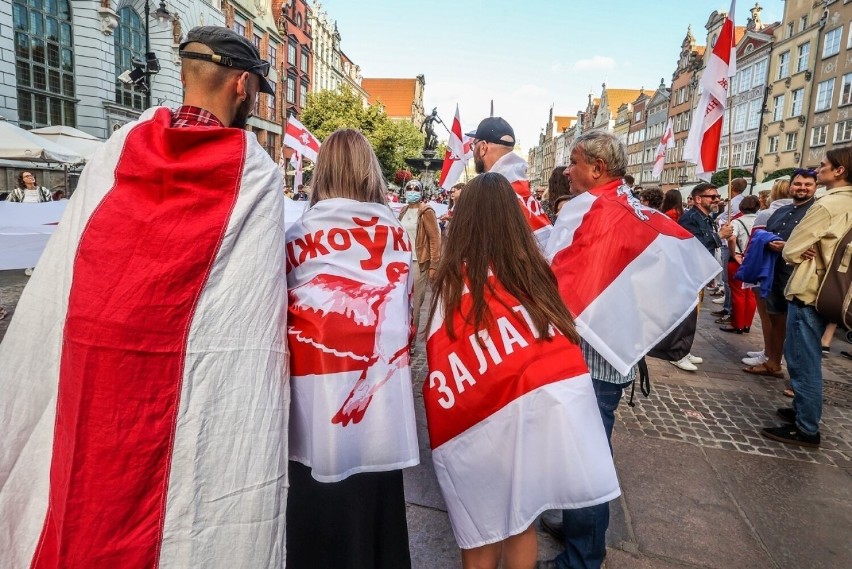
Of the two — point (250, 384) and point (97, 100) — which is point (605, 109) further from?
point (250, 384)

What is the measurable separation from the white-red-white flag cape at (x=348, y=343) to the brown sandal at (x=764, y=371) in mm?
5512

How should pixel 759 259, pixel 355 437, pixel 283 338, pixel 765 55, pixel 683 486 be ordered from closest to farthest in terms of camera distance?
pixel 283 338, pixel 355 437, pixel 683 486, pixel 759 259, pixel 765 55

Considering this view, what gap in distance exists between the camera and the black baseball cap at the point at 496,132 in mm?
3377

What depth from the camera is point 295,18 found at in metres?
43.2

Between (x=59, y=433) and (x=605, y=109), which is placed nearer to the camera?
(x=59, y=433)

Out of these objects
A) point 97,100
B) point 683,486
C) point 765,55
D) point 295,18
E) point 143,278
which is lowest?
point 683,486

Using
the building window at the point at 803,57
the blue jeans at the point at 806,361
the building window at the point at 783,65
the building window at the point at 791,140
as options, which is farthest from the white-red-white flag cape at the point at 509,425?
the building window at the point at 783,65

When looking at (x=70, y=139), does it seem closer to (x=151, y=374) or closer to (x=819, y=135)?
(x=151, y=374)

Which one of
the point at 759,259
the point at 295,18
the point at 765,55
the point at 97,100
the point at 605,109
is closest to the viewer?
the point at 759,259

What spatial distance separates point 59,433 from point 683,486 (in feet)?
11.3

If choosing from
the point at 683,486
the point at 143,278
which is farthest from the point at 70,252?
the point at 683,486

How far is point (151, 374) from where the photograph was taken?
4.26ft

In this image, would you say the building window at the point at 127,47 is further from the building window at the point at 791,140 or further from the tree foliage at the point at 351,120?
the building window at the point at 791,140

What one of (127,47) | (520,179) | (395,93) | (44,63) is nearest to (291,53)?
(127,47)
